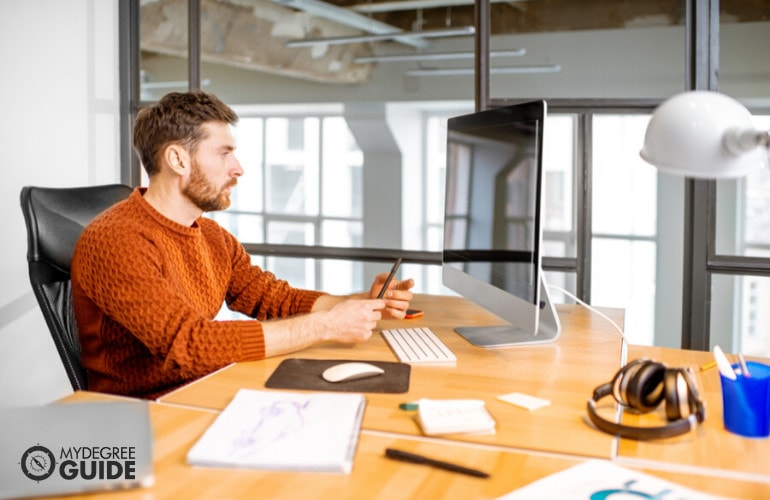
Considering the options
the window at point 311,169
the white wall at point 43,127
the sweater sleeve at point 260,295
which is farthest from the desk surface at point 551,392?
the window at point 311,169

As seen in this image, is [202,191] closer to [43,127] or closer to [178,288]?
[178,288]

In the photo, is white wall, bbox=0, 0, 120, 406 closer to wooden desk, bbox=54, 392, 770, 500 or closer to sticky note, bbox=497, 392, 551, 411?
wooden desk, bbox=54, 392, 770, 500

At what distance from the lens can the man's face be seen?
1.80 metres

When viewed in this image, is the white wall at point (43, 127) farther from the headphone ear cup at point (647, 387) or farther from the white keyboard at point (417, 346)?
the headphone ear cup at point (647, 387)

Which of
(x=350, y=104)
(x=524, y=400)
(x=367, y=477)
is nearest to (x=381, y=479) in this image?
(x=367, y=477)

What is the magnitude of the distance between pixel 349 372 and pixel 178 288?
0.48 metres

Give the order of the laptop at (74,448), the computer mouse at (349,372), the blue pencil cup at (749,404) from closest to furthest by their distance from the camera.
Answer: the laptop at (74,448) → the blue pencil cup at (749,404) → the computer mouse at (349,372)

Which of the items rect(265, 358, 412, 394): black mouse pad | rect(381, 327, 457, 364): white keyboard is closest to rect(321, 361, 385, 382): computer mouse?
rect(265, 358, 412, 394): black mouse pad

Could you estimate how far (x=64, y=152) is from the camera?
2922 mm

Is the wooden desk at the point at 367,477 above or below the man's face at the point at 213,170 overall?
below

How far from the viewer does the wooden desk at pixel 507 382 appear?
1.15 m

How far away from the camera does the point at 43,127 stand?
9.23 ft

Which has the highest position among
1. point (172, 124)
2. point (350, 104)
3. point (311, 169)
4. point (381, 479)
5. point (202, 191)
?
point (350, 104)

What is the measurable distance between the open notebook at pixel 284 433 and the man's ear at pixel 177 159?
0.70 m
